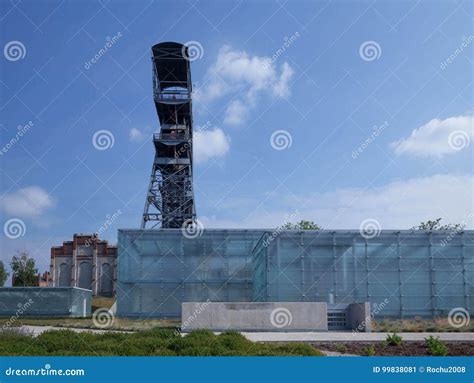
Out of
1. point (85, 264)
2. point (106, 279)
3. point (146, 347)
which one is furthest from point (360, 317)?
point (85, 264)

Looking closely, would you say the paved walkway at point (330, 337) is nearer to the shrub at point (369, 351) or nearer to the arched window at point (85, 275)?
the shrub at point (369, 351)

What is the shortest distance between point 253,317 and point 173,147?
3441 cm

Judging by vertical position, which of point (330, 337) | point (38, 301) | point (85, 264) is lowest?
point (330, 337)

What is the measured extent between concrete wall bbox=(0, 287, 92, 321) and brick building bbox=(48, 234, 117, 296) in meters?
29.1

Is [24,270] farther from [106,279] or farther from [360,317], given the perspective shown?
Result: [360,317]

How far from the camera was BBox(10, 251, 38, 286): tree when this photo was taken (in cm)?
6272

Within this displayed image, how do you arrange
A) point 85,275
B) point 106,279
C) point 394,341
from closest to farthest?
point 394,341, point 106,279, point 85,275

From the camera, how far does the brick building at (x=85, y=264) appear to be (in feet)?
227

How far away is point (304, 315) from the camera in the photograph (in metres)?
23.7

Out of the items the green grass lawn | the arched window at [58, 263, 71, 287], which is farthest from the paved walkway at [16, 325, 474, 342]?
the arched window at [58, 263, 71, 287]

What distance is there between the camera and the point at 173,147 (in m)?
55.8

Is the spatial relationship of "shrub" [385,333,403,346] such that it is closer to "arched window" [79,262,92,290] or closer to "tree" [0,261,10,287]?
"tree" [0,261,10,287]
